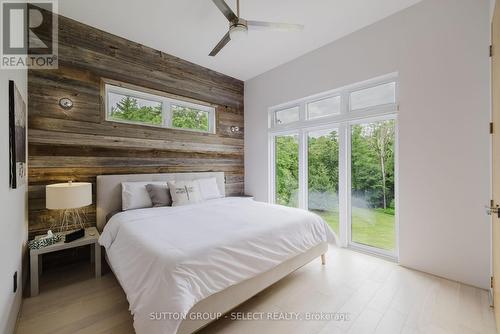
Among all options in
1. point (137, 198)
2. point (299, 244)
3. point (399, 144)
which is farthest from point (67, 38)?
point (399, 144)

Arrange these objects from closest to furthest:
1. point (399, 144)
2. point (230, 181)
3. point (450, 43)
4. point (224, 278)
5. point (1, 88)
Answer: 1. point (1, 88)
2. point (224, 278)
3. point (450, 43)
4. point (399, 144)
5. point (230, 181)

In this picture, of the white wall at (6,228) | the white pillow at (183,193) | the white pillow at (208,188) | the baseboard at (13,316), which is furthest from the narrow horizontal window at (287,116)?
the baseboard at (13,316)

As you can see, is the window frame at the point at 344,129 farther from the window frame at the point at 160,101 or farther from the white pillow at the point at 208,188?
the white pillow at the point at 208,188

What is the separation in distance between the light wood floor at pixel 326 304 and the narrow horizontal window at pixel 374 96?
6.74 ft

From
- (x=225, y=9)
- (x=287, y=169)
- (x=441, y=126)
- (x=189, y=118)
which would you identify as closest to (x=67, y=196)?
(x=189, y=118)

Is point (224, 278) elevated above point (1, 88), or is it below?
below

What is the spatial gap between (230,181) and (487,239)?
356 cm

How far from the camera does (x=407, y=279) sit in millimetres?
2248

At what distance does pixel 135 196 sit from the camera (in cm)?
281

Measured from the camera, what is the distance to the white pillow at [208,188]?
11.2ft

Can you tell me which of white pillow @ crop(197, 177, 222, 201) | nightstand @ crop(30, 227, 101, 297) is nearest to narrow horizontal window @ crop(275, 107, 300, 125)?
white pillow @ crop(197, 177, 222, 201)

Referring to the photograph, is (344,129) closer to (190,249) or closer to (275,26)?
(275,26)

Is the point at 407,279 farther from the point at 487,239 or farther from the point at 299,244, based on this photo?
the point at 299,244

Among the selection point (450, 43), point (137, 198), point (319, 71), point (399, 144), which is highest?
point (319, 71)
